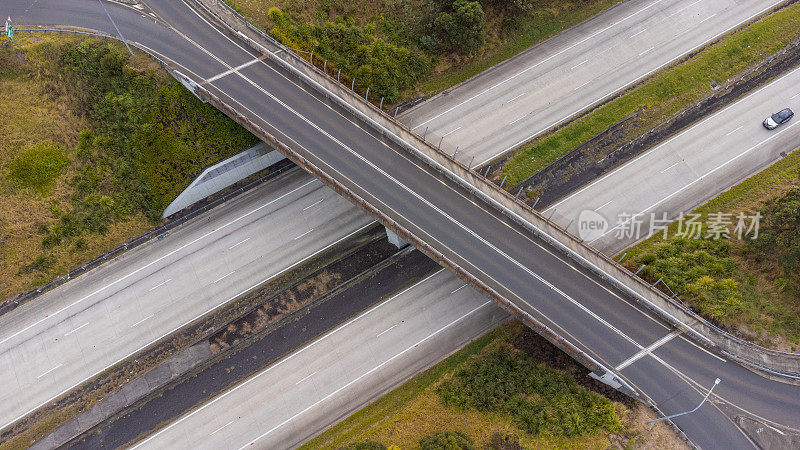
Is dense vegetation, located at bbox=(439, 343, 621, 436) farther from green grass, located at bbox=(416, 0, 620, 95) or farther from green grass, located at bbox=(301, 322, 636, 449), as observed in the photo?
green grass, located at bbox=(416, 0, 620, 95)

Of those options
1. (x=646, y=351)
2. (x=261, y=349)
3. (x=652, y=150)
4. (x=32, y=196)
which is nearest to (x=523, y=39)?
(x=652, y=150)

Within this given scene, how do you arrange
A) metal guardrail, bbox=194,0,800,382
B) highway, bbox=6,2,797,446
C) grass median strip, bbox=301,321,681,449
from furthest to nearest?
metal guardrail, bbox=194,0,800,382, highway, bbox=6,2,797,446, grass median strip, bbox=301,321,681,449

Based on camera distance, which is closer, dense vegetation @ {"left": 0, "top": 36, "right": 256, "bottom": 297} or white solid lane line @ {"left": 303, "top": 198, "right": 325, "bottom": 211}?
dense vegetation @ {"left": 0, "top": 36, "right": 256, "bottom": 297}

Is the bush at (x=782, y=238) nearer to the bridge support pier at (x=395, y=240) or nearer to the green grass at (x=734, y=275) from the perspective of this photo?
the green grass at (x=734, y=275)

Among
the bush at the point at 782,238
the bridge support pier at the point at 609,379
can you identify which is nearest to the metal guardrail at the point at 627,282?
the bridge support pier at the point at 609,379

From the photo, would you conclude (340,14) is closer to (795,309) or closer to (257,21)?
(257,21)

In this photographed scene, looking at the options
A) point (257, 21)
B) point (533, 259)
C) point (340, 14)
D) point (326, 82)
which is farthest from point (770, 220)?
point (257, 21)

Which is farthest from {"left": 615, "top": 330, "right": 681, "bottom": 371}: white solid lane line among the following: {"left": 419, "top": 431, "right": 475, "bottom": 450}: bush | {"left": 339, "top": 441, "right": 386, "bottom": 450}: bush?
{"left": 339, "top": 441, "right": 386, "bottom": 450}: bush

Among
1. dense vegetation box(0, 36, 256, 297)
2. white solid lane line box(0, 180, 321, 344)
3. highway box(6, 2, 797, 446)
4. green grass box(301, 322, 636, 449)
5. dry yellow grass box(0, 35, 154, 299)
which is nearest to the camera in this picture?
green grass box(301, 322, 636, 449)
